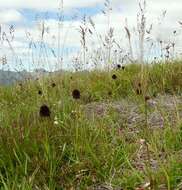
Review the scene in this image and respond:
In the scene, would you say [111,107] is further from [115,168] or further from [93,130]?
[115,168]

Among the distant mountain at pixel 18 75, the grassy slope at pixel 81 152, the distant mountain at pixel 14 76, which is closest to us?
the grassy slope at pixel 81 152

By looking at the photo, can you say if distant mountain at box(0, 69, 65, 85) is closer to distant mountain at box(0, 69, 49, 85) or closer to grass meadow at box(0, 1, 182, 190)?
distant mountain at box(0, 69, 49, 85)

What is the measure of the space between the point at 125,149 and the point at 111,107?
1.16 m

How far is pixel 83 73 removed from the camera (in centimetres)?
660

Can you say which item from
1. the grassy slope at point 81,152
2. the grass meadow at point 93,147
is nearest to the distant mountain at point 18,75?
the grass meadow at point 93,147

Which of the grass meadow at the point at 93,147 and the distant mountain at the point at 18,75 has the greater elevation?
the distant mountain at the point at 18,75

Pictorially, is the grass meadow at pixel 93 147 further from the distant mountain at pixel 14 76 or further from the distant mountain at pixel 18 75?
the distant mountain at pixel 14 76

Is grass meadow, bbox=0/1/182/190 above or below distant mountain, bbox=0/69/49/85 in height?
below

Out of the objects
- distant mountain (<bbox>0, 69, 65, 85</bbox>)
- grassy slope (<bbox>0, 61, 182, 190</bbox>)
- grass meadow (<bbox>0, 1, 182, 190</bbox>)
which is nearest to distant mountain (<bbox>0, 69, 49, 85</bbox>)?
distant mountain (<bbox>0, 69, 65, 85</bbox>)

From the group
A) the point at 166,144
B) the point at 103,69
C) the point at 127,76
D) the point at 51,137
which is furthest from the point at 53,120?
the point at 103,69

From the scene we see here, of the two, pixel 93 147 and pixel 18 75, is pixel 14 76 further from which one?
pixel 93 147

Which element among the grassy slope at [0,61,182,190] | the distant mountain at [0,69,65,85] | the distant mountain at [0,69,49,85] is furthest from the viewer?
the distant mountain at [0,69,49,85]

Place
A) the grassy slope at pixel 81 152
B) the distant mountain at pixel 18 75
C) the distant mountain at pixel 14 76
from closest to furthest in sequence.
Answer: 1. the grassy slope at pixel 81 152
2. the distant mountain at pixel 18 75
3. the distant mountain at pixel 14 76

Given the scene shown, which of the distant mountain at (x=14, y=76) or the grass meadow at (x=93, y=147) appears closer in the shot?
the grass meadow at (x=93, y=147)
